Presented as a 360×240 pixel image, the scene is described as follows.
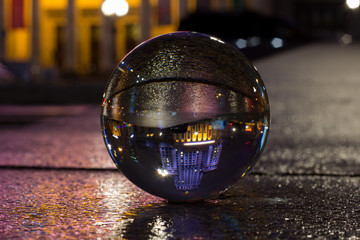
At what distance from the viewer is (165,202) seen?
201cm

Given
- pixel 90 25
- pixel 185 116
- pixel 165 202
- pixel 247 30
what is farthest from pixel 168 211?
pixel 90 25

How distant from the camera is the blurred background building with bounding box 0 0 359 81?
31484 millimetres

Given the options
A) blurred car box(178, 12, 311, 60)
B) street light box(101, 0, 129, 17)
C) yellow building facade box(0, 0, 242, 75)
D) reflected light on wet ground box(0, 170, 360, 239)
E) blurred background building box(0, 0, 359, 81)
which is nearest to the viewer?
reflected light on wet ground box(0, 170, 360, 239)

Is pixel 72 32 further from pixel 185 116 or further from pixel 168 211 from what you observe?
pixel 185 116

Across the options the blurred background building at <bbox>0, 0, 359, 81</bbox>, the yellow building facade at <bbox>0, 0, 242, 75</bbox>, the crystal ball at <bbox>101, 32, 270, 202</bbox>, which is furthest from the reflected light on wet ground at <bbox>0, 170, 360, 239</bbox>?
the yellow building facade at <bbox>0, 0, 242, 75</bbox>

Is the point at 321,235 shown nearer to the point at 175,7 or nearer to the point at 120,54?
the point at 175,7

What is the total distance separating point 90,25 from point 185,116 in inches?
1427

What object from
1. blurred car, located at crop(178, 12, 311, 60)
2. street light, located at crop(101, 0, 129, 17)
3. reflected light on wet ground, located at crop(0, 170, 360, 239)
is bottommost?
reflected light on wet ground, located at crop(0, 170, 360, 239)

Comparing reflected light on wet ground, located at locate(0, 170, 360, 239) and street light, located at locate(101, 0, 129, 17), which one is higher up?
street light, located at locate(101, 0, 129, 17)

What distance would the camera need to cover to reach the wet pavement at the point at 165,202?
64.6 inches

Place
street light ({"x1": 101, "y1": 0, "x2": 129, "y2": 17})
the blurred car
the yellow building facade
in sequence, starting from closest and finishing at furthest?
the blurred car < street light ({"x1": 101, "y1": 0, "x2": 129, "y2": 17}) < the yellow building facade

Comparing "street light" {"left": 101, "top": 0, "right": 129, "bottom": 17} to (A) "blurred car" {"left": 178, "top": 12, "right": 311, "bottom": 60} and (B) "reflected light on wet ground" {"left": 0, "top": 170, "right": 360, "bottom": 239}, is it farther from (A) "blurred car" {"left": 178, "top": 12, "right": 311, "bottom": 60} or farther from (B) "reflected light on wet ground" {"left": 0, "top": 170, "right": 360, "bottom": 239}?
(B) "reflected light on wet ground" {"left": 0, "top": 170, "right": 360, "bottom": 239}

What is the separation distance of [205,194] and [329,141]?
273 cm

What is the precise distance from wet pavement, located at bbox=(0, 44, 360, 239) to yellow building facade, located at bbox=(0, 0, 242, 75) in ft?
94.0
